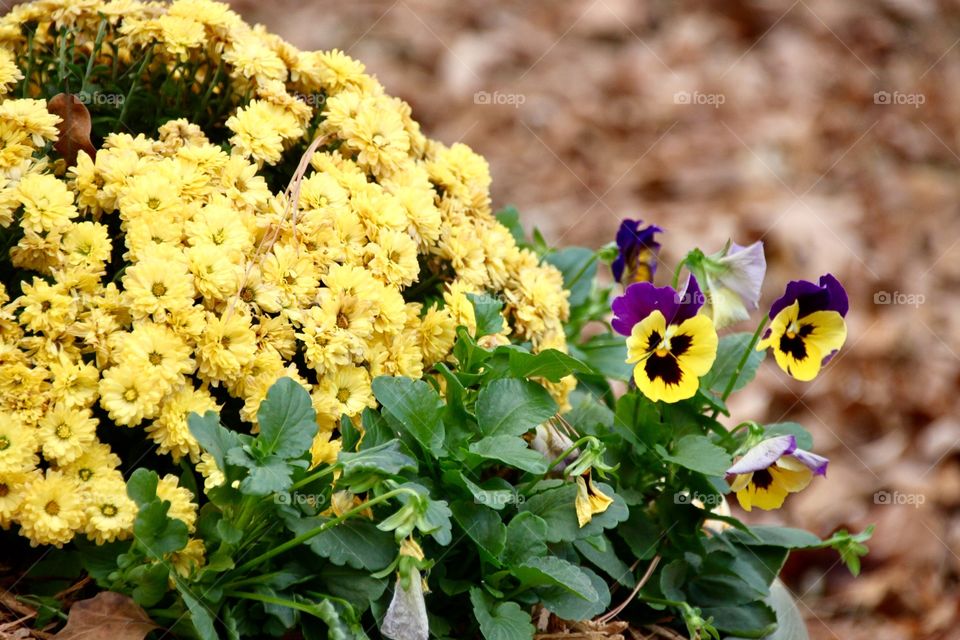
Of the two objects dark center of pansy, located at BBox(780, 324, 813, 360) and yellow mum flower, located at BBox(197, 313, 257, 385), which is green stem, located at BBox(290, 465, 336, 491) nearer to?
yellow mum flower, located at BBox(197, 313, 257, 385)

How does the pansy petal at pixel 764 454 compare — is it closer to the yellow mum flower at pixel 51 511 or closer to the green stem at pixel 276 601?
the green stem at pixel 276 601

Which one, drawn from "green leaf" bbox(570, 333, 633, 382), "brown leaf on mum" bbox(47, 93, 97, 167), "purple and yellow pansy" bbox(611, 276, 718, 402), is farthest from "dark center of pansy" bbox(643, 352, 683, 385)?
"brown leaf on mum" bbox(47, 93, 97, 167)

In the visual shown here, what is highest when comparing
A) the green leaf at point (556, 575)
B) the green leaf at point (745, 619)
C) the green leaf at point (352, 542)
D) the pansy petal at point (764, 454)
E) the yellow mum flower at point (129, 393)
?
the pansy petal at point (764, 454)

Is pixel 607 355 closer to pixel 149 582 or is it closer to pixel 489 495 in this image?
pixel 489 495

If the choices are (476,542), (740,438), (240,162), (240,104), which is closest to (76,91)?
(240,104)

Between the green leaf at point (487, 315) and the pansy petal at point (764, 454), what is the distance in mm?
341

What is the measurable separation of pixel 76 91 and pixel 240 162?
36 cm

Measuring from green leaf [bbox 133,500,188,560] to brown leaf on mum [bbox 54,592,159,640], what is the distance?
0.09 meters

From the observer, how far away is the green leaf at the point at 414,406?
3.86 ft

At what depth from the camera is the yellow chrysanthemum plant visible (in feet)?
3.63

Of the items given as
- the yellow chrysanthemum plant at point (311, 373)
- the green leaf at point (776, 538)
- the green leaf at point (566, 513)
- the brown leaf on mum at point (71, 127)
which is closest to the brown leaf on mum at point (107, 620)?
the yellow chrysanthemum plant at point (311, 373)

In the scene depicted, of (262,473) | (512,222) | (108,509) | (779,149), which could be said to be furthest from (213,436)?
(779,149)

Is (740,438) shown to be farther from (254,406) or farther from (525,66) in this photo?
(525,66)

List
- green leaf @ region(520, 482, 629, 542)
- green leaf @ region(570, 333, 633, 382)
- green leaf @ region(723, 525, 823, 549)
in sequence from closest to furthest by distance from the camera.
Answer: green leaf @ region(520, 482, 629, 542), green leaf @ region(723, 525, 823, 549), green leaf @ region(570, 333, 633, 382)
